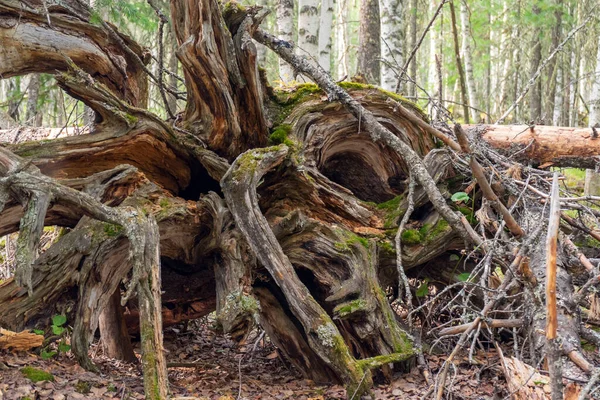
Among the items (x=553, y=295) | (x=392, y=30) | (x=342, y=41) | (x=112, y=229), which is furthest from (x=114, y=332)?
(x=342, y=41)

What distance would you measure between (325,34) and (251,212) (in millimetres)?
7614

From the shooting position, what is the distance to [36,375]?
3682 millimetres

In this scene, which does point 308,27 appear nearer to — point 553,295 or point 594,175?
point 594,175

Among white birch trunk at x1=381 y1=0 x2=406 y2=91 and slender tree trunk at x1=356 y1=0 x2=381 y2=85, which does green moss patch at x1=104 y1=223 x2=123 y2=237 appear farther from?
slender tree trunk at x1=356 y1=0 x2=381 y2=85

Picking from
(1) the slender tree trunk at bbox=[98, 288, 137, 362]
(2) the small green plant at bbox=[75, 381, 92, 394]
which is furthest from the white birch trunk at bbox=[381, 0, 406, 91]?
(2) the small green plant at bbox=[75, 381, 92, 394]

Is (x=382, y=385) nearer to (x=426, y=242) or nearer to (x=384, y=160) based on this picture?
(x=426, y=242)

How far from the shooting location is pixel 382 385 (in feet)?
14.4

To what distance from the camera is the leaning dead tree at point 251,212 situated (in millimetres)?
3922

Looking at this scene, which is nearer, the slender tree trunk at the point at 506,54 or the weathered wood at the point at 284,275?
the weathered wood at the point at 284,275

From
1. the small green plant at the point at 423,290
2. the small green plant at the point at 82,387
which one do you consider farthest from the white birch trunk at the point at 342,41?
the small green plant at the point at 82,387

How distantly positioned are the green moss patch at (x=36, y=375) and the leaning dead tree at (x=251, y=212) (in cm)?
39

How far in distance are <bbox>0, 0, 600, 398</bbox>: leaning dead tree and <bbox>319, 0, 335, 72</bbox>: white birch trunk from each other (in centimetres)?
499

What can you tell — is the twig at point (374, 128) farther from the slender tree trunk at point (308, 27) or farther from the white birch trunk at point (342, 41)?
the white birch trunk at point (342, 41)

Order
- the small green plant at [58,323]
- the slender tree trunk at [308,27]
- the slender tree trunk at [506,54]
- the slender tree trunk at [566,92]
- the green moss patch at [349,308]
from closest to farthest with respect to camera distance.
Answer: the small green plant at [58,323]
the green moss patch at [349,308]
the slender tree trunk at [308,27]
the slender tree trunk at [566,92]
the slender tree trunk at [506,54]
